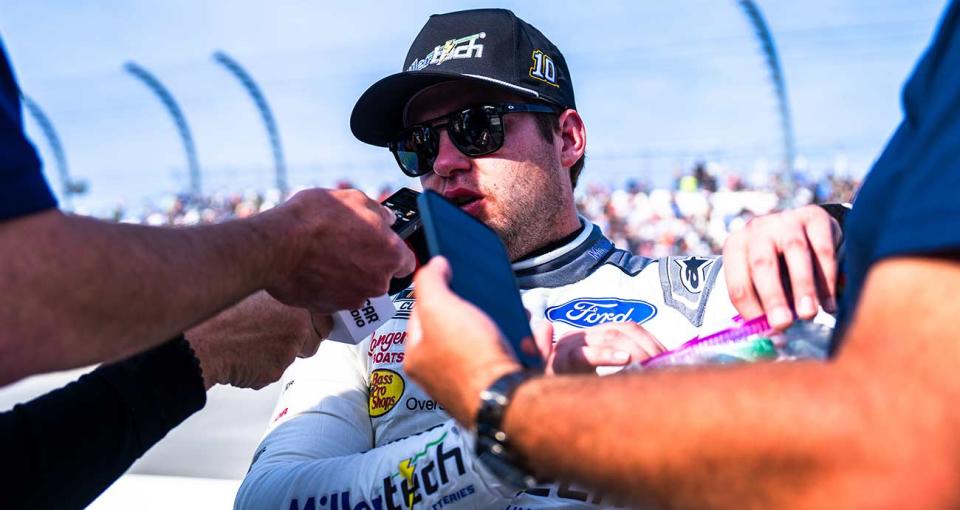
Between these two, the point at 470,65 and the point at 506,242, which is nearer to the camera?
the point at 470,65

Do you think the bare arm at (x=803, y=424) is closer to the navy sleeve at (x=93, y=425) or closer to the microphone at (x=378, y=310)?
the microphone at (x=378, y=310)

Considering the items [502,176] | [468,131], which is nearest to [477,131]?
[468,131]

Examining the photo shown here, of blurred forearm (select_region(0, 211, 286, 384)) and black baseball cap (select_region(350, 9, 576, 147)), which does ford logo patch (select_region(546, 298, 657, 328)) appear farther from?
blurred forearm (select_region(0, 211, 286, 384))

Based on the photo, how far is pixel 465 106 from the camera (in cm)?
266

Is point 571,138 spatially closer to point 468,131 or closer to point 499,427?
point 468,131

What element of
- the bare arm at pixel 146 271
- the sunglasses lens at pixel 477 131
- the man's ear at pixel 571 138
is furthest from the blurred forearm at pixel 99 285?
the man's ear at pixel 571 138

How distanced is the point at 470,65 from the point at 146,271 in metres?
1.58

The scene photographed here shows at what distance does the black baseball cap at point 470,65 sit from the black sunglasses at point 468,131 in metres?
0.09

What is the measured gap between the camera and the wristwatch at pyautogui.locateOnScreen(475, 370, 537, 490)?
93cm

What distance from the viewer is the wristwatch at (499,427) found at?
927 millimetres

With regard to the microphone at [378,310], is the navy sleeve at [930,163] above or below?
above

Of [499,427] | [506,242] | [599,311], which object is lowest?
[599,311]

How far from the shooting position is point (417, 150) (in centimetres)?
273

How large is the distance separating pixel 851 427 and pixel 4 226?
103 centimetres
